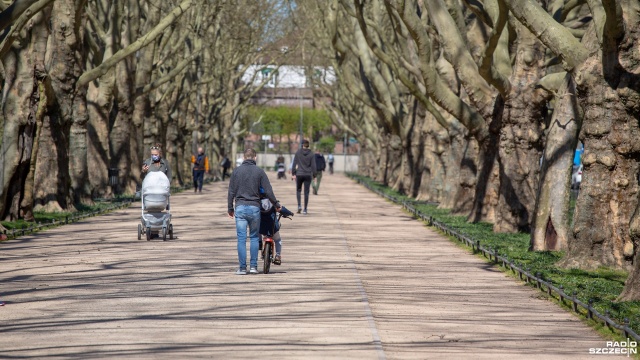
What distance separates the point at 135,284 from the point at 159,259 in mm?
3436

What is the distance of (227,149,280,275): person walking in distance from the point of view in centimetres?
1513

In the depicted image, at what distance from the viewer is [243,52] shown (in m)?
59.8

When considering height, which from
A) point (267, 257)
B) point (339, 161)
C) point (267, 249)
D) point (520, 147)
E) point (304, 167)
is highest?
point (520, 147)

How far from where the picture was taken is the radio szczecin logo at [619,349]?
961cm

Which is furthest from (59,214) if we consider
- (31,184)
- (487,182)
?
(487,182)

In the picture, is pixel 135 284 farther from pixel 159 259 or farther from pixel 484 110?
pixel 484 110

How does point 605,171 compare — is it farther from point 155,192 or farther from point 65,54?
point 65,54

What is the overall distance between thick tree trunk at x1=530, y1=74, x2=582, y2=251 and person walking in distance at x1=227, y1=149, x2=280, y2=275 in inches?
218

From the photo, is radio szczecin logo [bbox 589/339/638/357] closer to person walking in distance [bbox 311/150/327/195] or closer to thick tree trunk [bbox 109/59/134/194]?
thick tree trunk [bbox 109/59/134/194]

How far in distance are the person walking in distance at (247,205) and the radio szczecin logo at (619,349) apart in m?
6.23

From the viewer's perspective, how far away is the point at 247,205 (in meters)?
15.2

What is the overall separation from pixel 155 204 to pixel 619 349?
12.3m

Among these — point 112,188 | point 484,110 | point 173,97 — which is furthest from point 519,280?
point 173,97

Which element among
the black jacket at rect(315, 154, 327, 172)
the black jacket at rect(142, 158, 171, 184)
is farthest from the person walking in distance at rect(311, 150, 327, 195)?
the black jacket at rect(142, 158, 171, 184)
